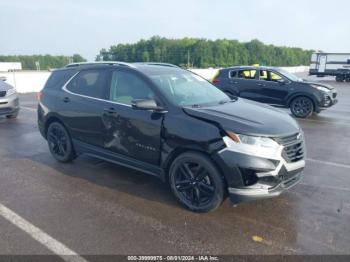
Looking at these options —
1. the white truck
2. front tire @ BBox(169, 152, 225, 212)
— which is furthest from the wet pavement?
the white truck

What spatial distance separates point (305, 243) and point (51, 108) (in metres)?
4.61

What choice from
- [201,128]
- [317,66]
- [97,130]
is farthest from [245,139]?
[317,66]

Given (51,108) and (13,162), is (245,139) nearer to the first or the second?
(51,108)

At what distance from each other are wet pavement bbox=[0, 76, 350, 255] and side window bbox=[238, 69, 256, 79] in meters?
6.21

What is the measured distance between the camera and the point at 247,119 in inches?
158

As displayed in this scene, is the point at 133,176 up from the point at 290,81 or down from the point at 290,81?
down

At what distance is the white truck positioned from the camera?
3220 cm

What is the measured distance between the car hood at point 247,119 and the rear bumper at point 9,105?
7709 mm

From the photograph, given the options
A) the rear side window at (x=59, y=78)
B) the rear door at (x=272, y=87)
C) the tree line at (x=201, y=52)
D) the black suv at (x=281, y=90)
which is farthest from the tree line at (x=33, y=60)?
the rear side window at (x=59, y=78)

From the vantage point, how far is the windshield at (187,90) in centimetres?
448

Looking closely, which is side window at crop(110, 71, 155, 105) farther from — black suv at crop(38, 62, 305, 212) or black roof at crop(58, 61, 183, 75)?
black roof at crop(58, 61, 183, 75)

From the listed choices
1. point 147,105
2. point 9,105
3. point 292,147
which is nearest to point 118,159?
point 147,105

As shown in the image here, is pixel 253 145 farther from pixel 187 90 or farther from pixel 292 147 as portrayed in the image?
pixel 187 90

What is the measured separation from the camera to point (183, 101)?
14.6 ft
